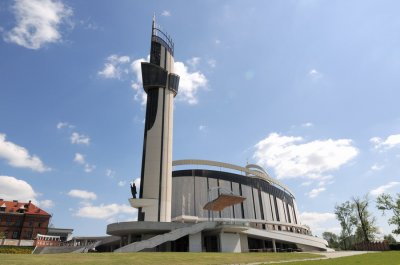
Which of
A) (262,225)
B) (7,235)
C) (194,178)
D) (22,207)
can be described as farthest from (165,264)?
(22,207)

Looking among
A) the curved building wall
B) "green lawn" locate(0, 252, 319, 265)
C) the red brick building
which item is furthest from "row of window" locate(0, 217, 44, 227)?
"green lawn" locate(0, 252, 319, 265)

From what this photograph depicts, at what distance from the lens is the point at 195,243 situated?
41.3 m

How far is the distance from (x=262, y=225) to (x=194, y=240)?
34611 millimetres

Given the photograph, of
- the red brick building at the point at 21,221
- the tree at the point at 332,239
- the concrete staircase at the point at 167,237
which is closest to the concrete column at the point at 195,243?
the concrete staircase at the point at 167,237

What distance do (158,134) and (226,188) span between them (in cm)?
2442

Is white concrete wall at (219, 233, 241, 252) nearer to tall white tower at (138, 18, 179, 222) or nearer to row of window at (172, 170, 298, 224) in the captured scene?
tall white tower at (138, 18, 179, 222)

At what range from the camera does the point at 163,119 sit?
55.0 metres

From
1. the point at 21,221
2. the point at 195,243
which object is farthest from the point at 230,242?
the point at 21,221

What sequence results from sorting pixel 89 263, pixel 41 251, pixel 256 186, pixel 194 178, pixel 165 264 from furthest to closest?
pixel 256 186, pixel 194 178, pixel 41 251, pixel 165 264, pixel 89 263

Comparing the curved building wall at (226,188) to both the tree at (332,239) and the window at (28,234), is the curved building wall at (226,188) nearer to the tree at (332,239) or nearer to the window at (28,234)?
the window at (28,234)

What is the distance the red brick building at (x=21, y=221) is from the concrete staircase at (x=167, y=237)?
49929 mm

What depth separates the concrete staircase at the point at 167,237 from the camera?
1382 inches

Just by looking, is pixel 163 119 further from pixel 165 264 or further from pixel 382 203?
pixel 382 203

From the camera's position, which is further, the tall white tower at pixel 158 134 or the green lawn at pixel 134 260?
the tall white tower at pixel 158 134
